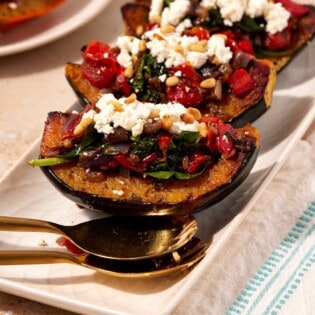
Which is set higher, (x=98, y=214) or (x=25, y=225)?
(x=25, y=225)

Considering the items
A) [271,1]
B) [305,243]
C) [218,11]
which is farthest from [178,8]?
[305,243]

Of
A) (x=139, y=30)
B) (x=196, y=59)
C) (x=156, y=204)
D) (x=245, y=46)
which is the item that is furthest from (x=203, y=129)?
(x=139, y=30)

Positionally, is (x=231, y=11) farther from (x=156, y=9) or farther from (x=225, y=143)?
(x=225, y=143)

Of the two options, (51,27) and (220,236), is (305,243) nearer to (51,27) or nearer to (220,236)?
(220,236)

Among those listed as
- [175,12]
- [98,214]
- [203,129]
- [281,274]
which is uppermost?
[175,12]

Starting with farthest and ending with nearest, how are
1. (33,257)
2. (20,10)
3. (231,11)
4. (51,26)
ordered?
1. (51,26)
2. (20,10)
3. (231,11)
4. (33,257)

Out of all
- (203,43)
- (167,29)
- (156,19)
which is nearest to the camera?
(203,43)
